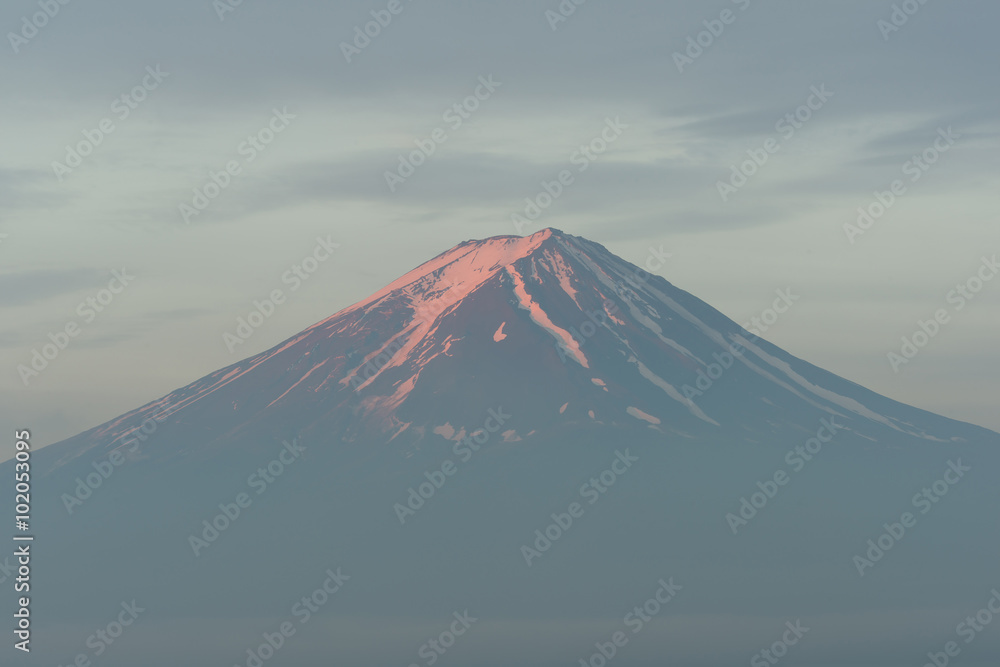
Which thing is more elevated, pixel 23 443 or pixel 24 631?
pixel 23 443

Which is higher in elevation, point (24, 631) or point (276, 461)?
point (276, 461)

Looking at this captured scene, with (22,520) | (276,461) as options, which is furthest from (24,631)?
(276,461)

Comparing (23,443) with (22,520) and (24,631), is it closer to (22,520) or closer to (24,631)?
(22,520)

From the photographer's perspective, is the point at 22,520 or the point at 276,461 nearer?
the point at 22,520

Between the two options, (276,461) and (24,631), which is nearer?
(24,631)

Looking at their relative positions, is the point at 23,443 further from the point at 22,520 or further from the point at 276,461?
the point at 276,461

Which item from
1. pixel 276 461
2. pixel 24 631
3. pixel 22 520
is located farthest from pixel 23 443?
pixel 276 461

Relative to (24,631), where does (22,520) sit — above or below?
above
